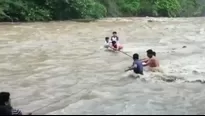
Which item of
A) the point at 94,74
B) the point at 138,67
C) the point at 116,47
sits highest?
the point at 138,67

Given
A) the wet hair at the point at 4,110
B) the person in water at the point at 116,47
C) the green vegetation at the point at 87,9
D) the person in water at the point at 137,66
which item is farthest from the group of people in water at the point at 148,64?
the green vegetation at the point at 87,9

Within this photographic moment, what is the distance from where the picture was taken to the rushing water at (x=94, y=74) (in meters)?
10.1

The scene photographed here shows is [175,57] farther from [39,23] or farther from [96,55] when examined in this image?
[39,23]

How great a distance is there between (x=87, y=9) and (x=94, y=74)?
20134 mm

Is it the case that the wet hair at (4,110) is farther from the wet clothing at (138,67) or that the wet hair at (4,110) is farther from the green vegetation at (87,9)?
the green vegetation at (87,9)

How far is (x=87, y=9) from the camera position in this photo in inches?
1310

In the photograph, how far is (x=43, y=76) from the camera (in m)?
13.3

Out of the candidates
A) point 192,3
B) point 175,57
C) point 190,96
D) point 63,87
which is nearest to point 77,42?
point 175,57

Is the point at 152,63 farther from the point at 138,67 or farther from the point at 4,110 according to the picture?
the point at 4,110

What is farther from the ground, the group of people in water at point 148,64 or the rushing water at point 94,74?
the group of people in water at point 148,64

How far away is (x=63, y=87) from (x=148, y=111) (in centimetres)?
313

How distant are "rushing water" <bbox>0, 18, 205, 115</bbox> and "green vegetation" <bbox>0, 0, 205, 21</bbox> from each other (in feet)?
20.3

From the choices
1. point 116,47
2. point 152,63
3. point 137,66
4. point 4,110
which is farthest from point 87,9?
point 4,110

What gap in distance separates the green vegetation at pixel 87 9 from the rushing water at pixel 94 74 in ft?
20.3
